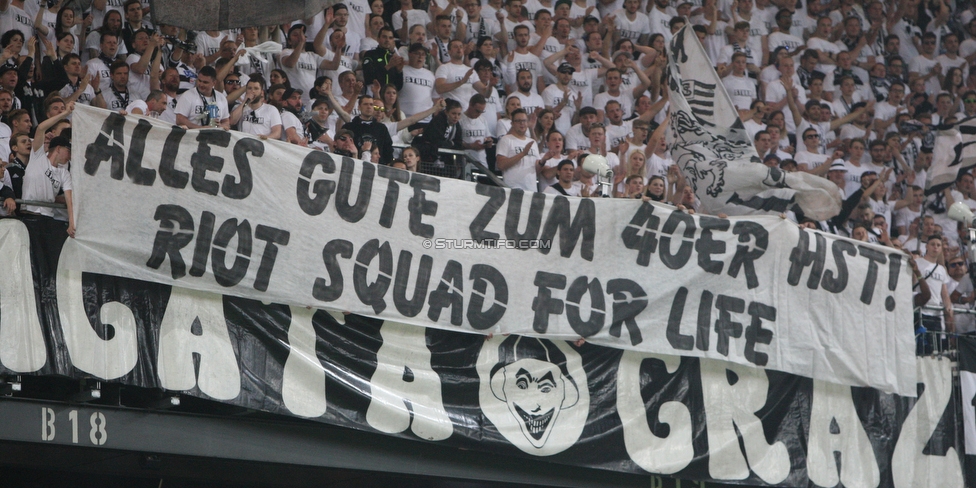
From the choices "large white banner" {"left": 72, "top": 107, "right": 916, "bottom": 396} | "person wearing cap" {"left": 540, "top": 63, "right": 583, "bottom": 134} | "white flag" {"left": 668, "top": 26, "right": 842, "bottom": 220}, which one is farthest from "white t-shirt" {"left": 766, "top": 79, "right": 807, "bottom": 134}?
"large white banner" {"left": 72, "top": 107, "right": 916, "bottom": 396}

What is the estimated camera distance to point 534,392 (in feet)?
33.3

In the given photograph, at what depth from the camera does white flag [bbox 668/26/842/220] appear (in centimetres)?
1166

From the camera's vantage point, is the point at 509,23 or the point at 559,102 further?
the point at 509,23

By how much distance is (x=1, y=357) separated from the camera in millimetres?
8242

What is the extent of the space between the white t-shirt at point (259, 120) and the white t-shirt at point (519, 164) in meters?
2.59

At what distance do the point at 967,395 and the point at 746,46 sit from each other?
21.5 ft

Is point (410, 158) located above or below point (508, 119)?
below

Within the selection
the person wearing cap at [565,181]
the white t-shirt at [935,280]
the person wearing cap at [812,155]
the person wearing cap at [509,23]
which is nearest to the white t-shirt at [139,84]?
the person wearing cap at [565,181]

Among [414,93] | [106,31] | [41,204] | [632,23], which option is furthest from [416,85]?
[41,204]

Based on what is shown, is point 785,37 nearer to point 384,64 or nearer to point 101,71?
point 384,64

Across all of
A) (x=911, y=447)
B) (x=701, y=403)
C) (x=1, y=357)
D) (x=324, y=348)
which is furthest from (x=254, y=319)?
(x=911, y=447)

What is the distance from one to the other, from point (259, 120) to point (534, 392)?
356 cm

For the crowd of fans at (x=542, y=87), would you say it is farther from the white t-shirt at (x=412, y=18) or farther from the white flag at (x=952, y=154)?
the white flag at (x=952, y=154)

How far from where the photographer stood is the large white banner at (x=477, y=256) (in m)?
8.89
